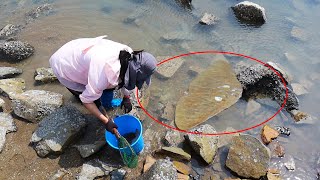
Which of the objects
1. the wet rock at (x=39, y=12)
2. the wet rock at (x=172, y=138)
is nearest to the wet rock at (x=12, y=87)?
the wet rock at (x=39, y=12)

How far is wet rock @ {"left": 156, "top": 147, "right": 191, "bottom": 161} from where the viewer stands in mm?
4652

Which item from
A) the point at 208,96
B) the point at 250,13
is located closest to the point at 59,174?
the point at 208,96

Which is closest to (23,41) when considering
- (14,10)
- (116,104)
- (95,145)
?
(14,10)

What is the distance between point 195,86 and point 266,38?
234 cm

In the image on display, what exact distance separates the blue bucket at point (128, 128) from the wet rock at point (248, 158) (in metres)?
1.34

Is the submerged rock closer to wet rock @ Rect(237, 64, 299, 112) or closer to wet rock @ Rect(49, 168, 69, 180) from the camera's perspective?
wet rock @ Rect(237, 64, 299, 112)

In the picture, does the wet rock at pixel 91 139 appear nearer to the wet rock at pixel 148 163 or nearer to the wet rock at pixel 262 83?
the wet rock at pixel 148 163

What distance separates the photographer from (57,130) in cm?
466

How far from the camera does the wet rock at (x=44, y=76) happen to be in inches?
230

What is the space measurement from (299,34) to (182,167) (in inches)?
177

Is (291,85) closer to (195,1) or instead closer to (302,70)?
(302,70)

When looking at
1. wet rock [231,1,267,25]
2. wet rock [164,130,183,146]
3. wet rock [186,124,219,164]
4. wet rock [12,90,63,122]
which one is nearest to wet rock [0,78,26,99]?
wet rock [12,90,63,122]

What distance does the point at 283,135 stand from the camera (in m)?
5.21

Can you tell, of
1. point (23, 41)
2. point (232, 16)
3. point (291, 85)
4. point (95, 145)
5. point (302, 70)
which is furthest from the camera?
point (232, 16)
